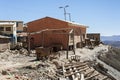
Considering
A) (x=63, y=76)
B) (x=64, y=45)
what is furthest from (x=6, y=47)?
(x=63, y=76)

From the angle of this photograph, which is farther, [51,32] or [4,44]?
[4,44]

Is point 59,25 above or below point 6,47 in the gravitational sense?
above

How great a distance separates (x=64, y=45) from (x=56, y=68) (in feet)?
60.7

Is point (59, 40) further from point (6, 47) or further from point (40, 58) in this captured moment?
point (40, 58)

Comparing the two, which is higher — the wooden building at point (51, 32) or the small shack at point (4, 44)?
the wooden building at point (51, 32)

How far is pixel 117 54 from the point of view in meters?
49.0

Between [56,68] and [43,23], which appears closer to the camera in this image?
[56,68]

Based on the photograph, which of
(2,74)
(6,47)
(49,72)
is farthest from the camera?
(6,47)

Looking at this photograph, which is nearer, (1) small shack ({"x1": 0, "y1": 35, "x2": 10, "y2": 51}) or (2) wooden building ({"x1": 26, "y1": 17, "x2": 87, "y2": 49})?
(2) wooden building ({"x1": 26, "y1": 17, "x2": 87, "y2": 49})

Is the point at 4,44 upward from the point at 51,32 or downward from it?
downward

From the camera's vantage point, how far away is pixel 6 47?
47.5 metres

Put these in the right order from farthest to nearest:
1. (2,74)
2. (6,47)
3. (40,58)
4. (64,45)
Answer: (6,47) → (64,45) → (40,58) → (2,74)

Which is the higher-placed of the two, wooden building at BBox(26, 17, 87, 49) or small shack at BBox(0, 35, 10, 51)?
wooden building at BBox(26, 17, 87, 49)

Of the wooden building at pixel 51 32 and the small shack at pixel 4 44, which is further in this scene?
the small shack at pixel 4 44
